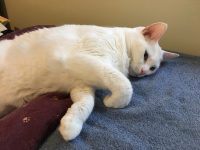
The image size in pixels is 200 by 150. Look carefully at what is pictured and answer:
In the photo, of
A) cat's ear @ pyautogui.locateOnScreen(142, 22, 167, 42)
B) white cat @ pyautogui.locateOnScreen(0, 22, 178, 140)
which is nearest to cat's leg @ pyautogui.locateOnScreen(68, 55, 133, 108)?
white cat @ pyautogui.locateOnScreen(0, 22, 178, 140)

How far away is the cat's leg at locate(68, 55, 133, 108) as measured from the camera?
107 centimetres

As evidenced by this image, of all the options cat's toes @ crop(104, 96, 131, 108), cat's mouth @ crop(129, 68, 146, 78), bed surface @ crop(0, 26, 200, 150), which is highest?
cat's toes @ crop(104, 96, 131, 108)

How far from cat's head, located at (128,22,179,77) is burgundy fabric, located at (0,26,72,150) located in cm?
36

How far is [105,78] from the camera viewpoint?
3.59 feet

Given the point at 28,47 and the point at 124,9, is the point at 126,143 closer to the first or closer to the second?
the point at 28,47

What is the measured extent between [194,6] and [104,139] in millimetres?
909

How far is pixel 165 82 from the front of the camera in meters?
1.29

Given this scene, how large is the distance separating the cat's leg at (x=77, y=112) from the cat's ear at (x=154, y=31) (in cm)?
39

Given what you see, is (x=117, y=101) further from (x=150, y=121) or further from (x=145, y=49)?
(x=145, y=49)

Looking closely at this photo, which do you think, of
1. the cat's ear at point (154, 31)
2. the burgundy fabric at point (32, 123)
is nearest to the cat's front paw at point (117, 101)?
the burgundy fabric at point (32, 123)

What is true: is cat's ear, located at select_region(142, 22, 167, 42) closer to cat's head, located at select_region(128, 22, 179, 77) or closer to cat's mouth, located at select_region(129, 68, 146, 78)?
cat's head, located at select_region(128, 22, 179, 77)

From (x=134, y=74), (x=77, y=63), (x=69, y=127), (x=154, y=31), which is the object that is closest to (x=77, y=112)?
(x=69, y=127)

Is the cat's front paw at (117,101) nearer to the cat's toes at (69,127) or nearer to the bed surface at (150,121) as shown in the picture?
the bed surface at (150,121)

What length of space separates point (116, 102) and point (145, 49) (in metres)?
0.35
